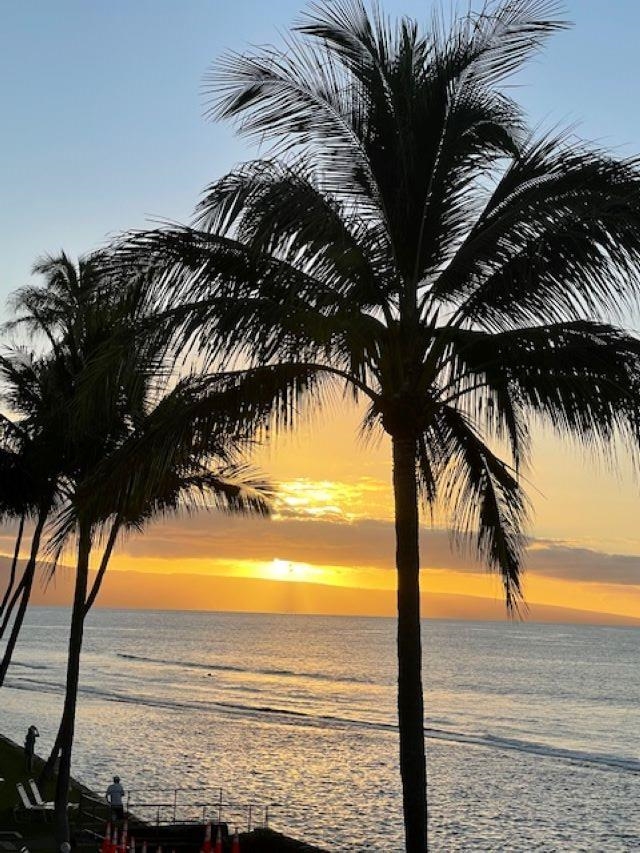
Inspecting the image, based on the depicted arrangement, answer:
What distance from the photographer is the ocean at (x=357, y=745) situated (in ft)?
117

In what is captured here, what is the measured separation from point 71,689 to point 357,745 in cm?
3947

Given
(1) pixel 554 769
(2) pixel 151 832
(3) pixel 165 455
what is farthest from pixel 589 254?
(1) pixel 554 769

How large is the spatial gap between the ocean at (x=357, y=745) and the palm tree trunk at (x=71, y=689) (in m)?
13.5

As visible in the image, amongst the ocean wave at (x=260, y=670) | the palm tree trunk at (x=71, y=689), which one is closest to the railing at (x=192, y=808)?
the palm tree trunk at (x=71, y=689)

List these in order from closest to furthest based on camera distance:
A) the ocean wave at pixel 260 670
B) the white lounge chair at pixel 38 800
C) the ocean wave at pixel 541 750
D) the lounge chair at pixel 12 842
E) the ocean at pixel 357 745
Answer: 1. the lounge chair at pixel 12 842
2. the white lounge chair at pixel 38 800
3. the ocean at pixel 357 745
4. the ocean wave at pixel 541 750
5. the ocean wave at pixel 260 670

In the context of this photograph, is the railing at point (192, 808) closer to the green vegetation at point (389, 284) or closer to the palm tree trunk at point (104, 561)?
the palm tree trunk at point (104, 561)

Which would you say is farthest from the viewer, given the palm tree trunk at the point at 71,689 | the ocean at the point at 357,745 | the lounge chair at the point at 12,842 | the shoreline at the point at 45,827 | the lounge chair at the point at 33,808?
the ocean at the point at 357,745

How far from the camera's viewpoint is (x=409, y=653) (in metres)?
10.0

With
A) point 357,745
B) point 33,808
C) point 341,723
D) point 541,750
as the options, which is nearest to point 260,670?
point 341,723

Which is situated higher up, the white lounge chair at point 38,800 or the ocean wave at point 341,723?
the white lounge chair at point 38,800

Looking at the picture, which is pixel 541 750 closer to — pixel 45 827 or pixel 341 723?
pixel 341 723

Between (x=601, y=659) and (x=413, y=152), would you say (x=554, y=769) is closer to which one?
(x=413, y=152)

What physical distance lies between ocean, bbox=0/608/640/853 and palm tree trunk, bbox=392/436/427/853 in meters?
21.6

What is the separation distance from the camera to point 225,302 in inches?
389
